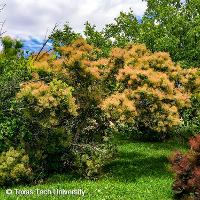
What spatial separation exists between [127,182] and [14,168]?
4.93 m

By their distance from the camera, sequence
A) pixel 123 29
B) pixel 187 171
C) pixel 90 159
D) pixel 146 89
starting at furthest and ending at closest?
pixel 123 29 < pixel 146 89 < pixel 90 159 < pixel 187 171

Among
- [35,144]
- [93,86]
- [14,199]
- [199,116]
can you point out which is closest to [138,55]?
[93,86]

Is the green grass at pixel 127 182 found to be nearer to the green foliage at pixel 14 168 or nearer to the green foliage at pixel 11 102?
the green foliage at pixel 14 168

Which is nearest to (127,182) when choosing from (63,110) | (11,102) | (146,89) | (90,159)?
(90,159)

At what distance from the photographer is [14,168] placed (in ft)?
68.2

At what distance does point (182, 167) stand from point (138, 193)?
2.07 meters

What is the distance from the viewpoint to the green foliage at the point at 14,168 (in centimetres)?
2069

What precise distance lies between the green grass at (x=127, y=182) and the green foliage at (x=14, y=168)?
812mm

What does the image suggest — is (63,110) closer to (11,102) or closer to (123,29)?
(11,102)

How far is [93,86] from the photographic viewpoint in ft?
81.6

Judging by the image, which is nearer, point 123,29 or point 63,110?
A: point 63,110

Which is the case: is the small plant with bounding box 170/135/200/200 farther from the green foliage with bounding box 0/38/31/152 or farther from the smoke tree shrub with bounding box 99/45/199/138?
the green foliage with bounding box 0/38/31/152

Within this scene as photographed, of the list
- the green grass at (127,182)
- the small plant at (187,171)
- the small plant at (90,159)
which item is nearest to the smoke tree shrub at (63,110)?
the small plant at (90,159)

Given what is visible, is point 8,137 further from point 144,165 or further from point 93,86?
point 144,165
